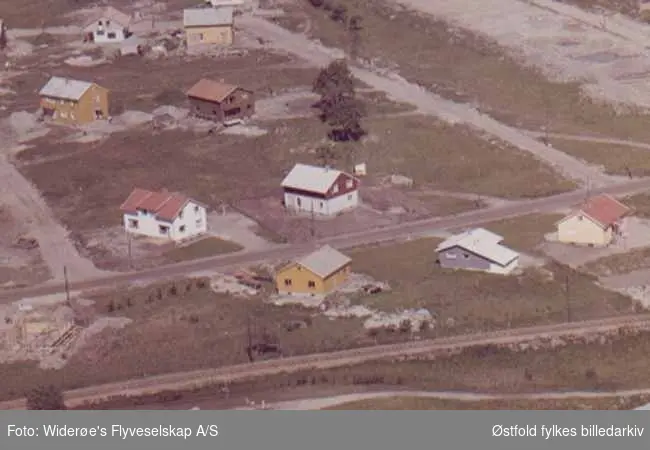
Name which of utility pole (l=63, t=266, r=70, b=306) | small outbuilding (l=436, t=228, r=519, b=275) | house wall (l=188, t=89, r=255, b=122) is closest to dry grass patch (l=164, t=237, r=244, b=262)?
utility pole (l=63, t=266, r=70, b=306)

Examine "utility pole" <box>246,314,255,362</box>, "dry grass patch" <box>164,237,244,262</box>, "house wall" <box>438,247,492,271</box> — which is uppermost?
"house wall" <box>438,247,492,271</box>

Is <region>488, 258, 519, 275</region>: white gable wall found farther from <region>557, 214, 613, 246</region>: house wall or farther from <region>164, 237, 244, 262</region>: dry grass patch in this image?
<region>164, 237, 244, 262</region>: dry grass patch

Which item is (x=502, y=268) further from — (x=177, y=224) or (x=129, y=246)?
(x=129, y=246)

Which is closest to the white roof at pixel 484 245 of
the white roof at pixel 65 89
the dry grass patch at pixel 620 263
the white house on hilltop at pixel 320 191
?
the dry grass patch at pixel 620 263

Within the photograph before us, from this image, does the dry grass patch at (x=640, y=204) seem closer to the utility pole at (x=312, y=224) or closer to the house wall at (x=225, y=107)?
the utility pole at (x=312, y=224)

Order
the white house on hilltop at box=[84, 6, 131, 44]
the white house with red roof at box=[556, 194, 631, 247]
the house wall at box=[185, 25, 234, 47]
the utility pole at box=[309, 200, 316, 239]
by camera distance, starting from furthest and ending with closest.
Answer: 1. the white house on hilltop at box=[84, 6, 131, 44]
2. the house wall at box=[185, 25, 234, 47]
3. the utility pole at box=[309, 200, 316, 239]
4. the white house with red roof at box=[556, 194, 631, 247]

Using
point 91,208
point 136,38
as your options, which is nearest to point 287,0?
point 136,38
